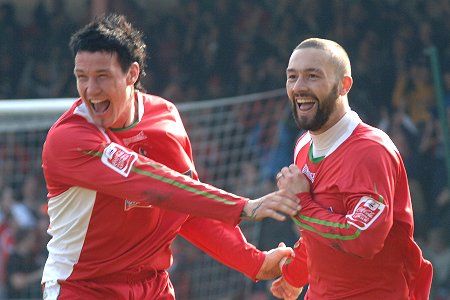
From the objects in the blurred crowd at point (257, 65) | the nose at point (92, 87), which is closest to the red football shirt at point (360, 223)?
the nose at point (92, 87)

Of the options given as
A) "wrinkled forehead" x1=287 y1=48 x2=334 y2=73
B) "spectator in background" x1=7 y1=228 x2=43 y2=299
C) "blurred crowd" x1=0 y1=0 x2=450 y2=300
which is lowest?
"spectator in background" x1=7 y1=228 x2=43 y2=299

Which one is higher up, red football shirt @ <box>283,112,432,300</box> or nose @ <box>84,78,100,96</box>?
nose @ <box>84,78,100,96</box>

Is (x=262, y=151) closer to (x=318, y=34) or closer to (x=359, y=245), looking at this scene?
(x=318, y=34)

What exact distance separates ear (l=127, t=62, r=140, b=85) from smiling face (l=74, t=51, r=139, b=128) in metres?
0.06

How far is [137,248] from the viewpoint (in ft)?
17.8

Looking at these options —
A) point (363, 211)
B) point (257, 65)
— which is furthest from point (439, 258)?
point (363, 211)

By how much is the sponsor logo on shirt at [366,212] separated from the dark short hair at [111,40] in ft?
4.76

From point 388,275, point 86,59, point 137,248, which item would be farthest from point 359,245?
point 86,59

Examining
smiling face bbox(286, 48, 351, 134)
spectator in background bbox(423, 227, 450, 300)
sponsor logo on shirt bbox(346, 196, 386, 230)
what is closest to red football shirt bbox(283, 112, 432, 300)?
sponsor logo on shirt bbox(346, 196, 386, 230)

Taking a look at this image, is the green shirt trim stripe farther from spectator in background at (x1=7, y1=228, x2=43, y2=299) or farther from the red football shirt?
spectator in background at (x1=7, y1=228, x2=43, y2=299)

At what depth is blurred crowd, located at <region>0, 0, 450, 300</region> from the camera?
380 inches

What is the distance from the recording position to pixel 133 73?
548 cm

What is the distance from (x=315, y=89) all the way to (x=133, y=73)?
101cm

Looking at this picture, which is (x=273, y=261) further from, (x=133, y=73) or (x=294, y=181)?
(x=133, y=73)
